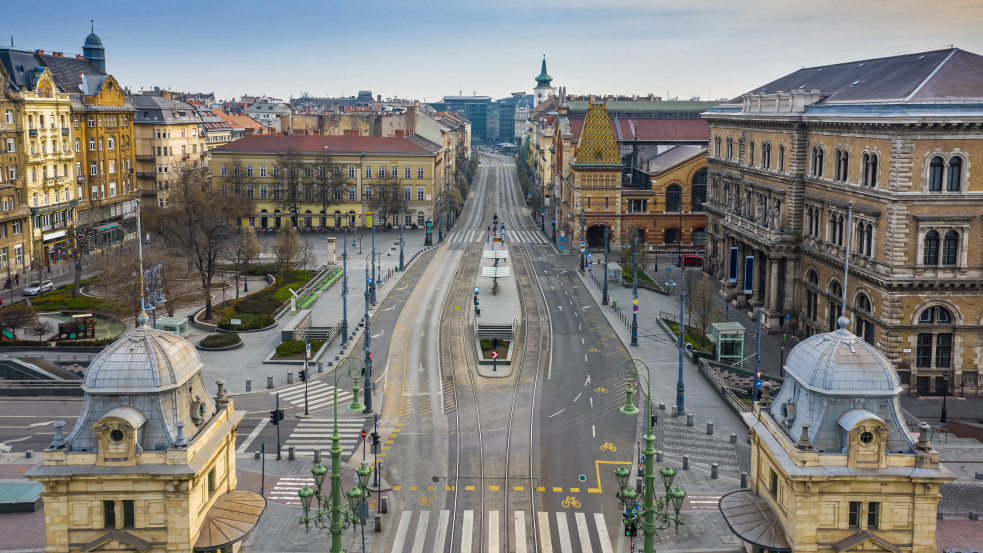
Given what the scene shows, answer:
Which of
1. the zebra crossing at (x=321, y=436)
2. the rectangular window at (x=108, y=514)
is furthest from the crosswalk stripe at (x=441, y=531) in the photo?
the rectangular window at (x=108, y=514)

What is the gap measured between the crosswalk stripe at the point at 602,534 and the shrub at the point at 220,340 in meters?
38.5

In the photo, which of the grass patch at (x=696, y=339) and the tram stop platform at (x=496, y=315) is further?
the grass patch at (x=696, y=339)

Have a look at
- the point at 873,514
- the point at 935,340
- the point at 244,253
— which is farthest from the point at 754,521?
the point at 244,253

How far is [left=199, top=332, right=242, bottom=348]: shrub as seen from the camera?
2756 inches

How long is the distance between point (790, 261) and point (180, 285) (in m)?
51.9

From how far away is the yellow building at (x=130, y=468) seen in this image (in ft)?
87.1

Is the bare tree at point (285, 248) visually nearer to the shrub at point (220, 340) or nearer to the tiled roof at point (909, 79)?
the shrub at point (220, 340)

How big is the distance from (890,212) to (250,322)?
49442mm

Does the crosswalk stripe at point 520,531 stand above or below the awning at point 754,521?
below

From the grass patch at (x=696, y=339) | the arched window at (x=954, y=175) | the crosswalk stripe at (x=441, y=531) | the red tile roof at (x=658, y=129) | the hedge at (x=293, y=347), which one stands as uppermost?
the red tile roof at (x=658, y=129)

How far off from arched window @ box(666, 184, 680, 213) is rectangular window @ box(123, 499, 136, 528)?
101320 millimetres

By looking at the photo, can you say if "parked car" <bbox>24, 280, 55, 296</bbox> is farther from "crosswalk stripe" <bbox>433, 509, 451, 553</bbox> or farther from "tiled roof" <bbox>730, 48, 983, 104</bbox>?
"tiled roof" <bbox>730, 48, 983, 104</bbox>

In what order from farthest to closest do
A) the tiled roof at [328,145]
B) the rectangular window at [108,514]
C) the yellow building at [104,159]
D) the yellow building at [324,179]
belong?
1. the tiled roof at [328,145]
2. the yellow building at [324,179]
3. the yellow building at [104,159]
4. the rectangular window at [108,514]

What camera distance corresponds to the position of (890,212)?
59.1m
